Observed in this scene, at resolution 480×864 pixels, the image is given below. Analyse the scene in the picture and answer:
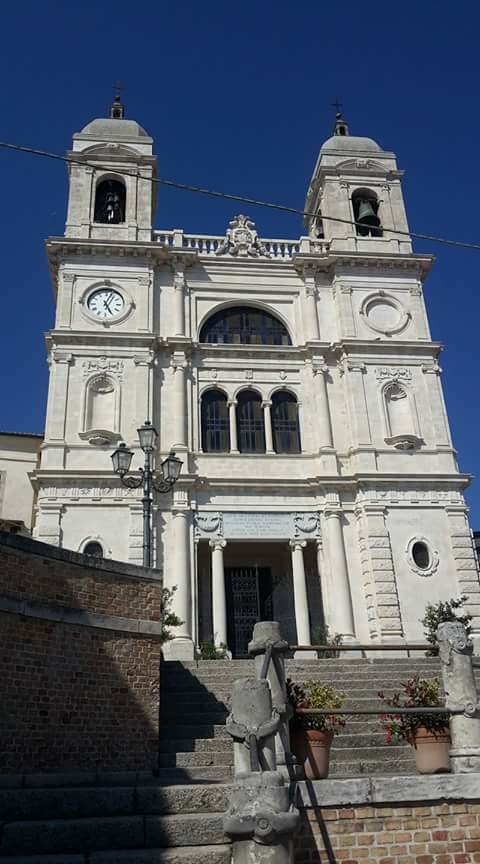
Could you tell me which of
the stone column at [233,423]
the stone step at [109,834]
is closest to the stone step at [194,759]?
the stone step at [109,834]

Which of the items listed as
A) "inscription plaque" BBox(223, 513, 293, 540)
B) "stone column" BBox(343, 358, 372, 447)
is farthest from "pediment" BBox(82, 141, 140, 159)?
"inscription plaque" BBox(223, 513, 293, 540)

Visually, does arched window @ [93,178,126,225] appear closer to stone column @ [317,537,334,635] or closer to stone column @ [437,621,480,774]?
stone column @ [317,537,334,635]

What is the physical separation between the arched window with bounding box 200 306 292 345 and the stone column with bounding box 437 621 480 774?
62.6 feet

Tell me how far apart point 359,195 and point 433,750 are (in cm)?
2555

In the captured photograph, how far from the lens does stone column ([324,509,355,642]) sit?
72.6 ft

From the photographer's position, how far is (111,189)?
28578 millimetres

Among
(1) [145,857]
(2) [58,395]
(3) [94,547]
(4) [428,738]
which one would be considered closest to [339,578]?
(3) [94,547]

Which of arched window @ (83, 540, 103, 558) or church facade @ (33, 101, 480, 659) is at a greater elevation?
church facade @ (33, 101, 480, 659)

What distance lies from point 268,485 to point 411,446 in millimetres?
5261

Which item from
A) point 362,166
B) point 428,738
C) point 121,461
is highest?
point 362,166

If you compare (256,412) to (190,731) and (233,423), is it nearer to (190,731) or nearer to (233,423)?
(233,423)

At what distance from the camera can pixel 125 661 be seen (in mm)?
11281

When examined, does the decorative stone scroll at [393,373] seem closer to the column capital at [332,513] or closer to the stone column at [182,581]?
the column capital at [332,513]

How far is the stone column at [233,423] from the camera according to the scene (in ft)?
80.6
